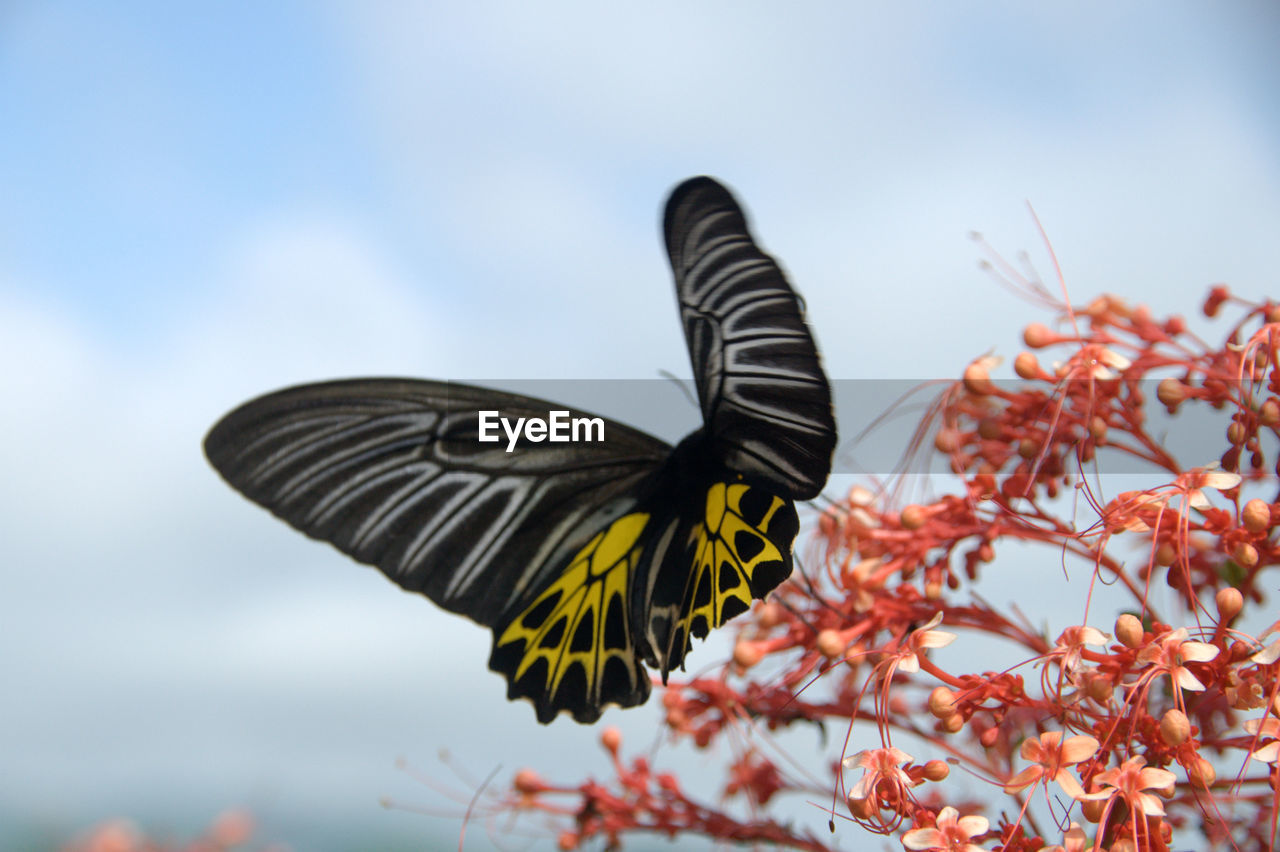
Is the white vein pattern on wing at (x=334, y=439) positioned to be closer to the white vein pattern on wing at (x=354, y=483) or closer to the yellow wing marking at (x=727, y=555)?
the white vein pattern on wing at (x=354, y=483)

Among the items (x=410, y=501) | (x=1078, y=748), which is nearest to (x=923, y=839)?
(x=1078, y=748)

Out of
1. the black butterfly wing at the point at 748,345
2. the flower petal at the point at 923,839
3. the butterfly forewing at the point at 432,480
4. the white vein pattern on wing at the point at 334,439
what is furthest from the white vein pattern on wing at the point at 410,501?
the flower petal at the point at 923,839

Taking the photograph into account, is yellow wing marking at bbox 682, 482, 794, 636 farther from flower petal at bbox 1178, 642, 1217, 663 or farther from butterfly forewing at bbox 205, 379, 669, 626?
flower petal at bbox 1178, 642, 1217, 663

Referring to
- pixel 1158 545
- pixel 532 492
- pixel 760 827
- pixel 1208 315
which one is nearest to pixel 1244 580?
pixel 1158 545

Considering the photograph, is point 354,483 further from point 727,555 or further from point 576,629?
point 727,555

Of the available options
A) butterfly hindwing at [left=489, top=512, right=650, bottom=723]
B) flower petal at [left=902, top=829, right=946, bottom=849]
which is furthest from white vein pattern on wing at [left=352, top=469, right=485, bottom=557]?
flower petal at [left=902, top=829, right=946, bottom=849]

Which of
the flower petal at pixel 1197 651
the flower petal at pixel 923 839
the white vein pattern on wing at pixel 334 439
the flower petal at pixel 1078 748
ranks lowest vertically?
the flower petal at pixel 923 839
